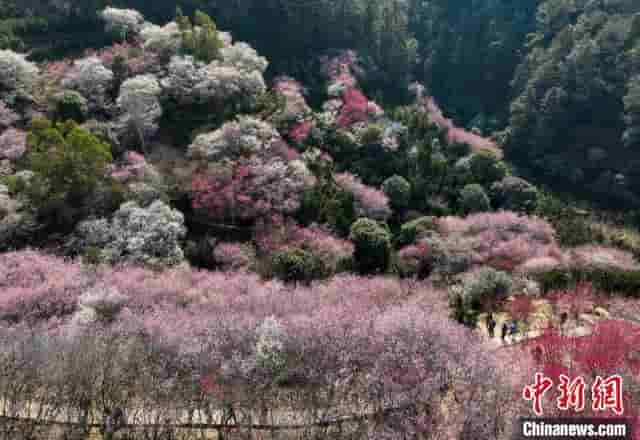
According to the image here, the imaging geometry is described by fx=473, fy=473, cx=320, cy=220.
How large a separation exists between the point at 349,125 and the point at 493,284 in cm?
1702

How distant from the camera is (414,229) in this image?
2505 centimetres

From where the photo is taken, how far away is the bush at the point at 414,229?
2494 centimetres

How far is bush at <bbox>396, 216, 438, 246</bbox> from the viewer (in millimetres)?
24938

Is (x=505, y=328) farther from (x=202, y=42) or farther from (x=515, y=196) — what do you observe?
(x=202, y=42)

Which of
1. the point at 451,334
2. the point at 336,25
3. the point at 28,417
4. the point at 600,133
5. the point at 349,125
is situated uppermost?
the point at 336,25

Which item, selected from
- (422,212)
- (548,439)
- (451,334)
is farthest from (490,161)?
(548,439)

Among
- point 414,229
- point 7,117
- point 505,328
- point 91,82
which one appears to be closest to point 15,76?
point 7,117

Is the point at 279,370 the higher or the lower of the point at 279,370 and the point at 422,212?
the lower

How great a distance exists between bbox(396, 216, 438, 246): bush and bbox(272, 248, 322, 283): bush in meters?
6.23

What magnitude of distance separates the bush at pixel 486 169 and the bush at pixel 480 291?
12377 millimetres

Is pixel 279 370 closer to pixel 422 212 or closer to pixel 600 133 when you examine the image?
Answer: pixel 422 212

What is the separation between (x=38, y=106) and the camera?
28531mm

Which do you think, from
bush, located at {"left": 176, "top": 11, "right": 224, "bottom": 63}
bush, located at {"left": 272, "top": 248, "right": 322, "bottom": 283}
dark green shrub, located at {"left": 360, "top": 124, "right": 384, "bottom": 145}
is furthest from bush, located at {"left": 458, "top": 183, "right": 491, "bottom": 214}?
bush, located at {"left": 176, "top": 11, "right": 224, "bottom": 63}

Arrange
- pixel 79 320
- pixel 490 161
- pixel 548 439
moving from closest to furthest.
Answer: pixel 548 439 → pixel 79 320 → pixel 490 161
